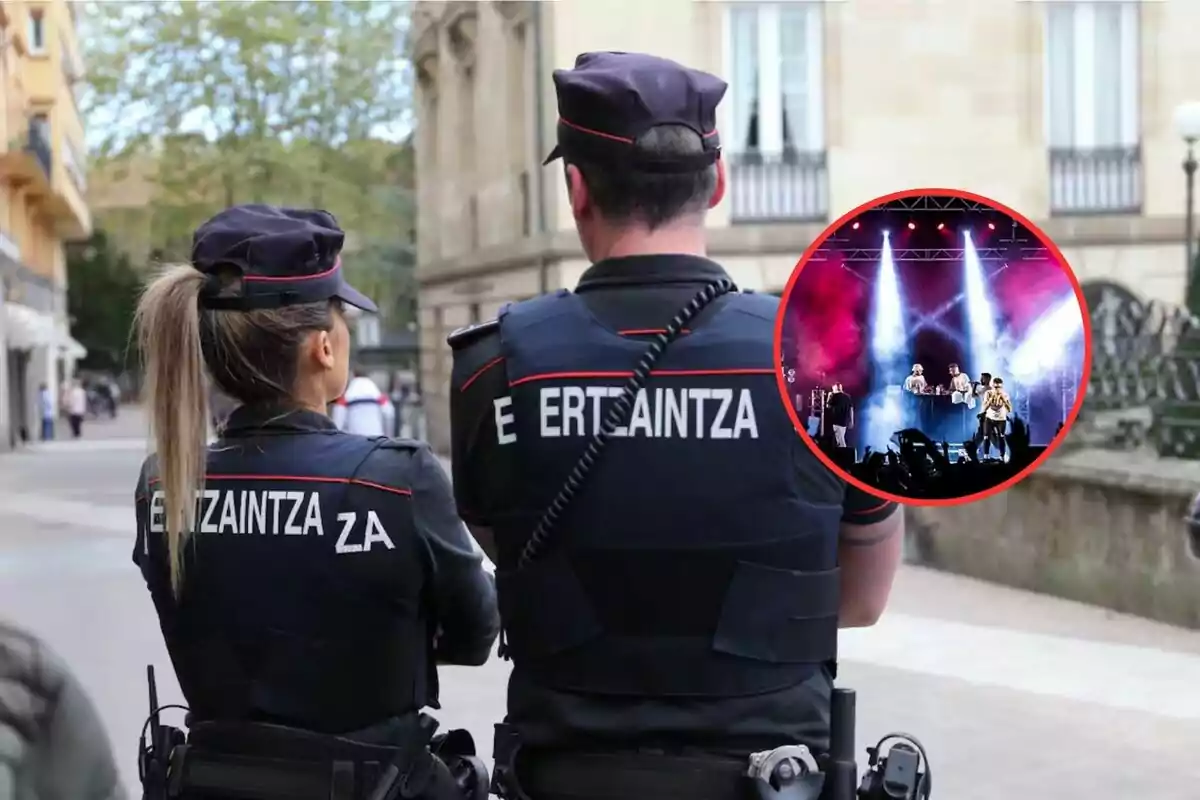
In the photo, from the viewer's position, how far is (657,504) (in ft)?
7.36

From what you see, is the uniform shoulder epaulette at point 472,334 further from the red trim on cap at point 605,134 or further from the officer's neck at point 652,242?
the red trim on cap at point 605,134

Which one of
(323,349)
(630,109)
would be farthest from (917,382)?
(323,349)

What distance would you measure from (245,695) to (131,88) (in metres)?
31.3

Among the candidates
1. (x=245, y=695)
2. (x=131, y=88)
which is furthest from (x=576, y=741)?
(x=131, y=88)

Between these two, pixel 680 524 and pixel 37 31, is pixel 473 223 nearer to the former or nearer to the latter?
pixel 37 31

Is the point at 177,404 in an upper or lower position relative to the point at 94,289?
lower

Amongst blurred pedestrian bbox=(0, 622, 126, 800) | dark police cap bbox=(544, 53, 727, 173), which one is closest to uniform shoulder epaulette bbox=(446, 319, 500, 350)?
dark police cap bbox=(544, 53, 727, 173)

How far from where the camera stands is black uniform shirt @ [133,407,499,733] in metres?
2.67

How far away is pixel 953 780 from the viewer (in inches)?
238

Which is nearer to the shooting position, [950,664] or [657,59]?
[657,59]

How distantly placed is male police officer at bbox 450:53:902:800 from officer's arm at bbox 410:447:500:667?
0.37 m

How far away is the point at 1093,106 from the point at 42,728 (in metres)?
19.2

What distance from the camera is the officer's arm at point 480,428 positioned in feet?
7.58

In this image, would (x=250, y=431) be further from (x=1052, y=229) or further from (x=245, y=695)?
(x=1052, y=229)
